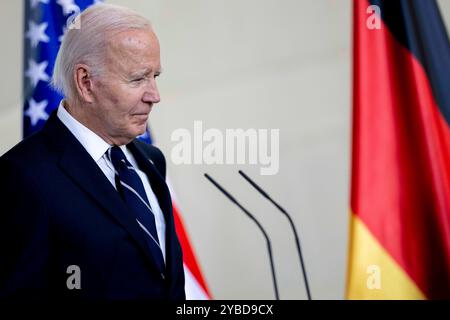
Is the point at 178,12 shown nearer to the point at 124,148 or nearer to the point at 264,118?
the point at 264,118

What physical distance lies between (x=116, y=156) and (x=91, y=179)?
0.38 feet

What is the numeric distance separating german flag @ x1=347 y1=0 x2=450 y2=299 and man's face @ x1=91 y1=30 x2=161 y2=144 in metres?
0.93

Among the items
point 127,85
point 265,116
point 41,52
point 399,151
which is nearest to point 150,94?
point 127,85

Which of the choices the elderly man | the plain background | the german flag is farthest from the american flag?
the german flag

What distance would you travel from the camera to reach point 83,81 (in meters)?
1.27

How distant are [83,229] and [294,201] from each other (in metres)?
1.55

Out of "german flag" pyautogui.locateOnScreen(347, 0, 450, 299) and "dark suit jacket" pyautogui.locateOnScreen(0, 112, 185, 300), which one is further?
"german flag" pyautogui.locateOnScreen(347, 0, 450, 299)

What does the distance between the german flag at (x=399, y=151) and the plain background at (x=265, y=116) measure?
0.57 meters

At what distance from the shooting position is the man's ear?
1.26m

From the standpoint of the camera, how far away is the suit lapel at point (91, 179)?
1191 millimetres

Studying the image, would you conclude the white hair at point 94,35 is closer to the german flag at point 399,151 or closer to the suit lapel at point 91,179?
the suit lapel at point 91,179

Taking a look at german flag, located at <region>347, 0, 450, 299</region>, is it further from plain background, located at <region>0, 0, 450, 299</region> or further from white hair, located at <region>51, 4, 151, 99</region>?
white hair, located at <region>51, 4, 151, 99</region>

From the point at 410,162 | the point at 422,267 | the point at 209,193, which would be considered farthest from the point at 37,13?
the point at 422,267

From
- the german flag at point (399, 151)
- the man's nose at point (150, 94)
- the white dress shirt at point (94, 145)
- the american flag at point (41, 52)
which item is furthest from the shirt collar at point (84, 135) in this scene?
the german flag at point (399, 151)
